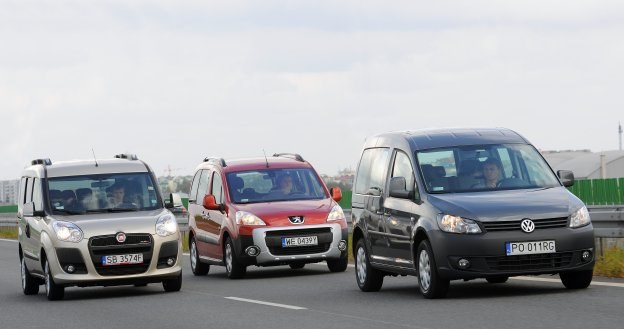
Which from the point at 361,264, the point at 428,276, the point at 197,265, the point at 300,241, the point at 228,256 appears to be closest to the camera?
the point at 428,276

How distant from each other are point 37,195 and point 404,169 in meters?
6.00

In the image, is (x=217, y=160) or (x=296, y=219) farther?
(x=217, y=160)

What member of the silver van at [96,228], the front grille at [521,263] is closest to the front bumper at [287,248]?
the silver van at [96,228]

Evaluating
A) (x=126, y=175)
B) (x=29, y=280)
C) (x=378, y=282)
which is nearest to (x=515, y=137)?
(x=378, y=282)

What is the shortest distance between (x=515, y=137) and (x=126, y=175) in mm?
6004

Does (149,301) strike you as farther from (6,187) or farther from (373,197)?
(6,187)

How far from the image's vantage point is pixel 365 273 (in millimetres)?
17172

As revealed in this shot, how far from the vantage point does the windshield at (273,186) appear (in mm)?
22719

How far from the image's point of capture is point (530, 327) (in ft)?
37.3

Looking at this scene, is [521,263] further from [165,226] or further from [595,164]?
[595,164]

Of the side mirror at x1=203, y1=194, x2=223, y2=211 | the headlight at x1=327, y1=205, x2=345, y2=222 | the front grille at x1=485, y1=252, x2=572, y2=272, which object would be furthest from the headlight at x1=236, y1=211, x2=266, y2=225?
the front grille at x1=485, y1=252, x2=572, y2=272

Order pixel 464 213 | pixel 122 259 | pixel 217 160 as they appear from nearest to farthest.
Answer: pixel 464 213, pixel 122 259, pixel 217 160

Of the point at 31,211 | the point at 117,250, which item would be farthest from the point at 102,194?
the point at 117,250

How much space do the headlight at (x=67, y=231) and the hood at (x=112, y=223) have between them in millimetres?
→ 66
